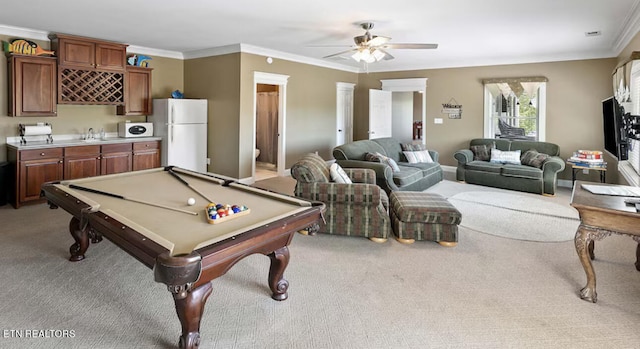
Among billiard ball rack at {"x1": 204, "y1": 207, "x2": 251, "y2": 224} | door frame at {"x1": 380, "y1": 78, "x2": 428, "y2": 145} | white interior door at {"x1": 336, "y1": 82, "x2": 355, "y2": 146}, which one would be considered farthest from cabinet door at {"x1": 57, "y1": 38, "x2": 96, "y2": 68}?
door frame at {"x1": 380, "y1": 78, "x2": 428, "y2": 145}

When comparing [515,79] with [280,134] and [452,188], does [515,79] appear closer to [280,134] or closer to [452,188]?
[452,188]

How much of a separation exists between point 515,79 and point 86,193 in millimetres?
7294

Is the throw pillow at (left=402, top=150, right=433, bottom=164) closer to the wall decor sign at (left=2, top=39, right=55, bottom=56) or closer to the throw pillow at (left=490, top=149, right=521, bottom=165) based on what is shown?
the throw pillow at (left=490, top=149, right=521, bottom=165)

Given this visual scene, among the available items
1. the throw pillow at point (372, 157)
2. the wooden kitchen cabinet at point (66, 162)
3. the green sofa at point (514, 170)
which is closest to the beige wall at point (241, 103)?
the wooden kitchen cabinet at point (66, 162)

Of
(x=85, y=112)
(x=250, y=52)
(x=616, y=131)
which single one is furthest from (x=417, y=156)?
(x=85, y=112)

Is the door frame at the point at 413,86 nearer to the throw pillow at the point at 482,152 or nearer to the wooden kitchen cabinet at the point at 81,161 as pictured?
the throw pillow at the point at 482,152

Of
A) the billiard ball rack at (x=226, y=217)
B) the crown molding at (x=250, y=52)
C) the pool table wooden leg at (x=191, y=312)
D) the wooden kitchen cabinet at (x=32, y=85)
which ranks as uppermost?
the crown molding at (x=250, y=52)

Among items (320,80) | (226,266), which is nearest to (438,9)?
(226,266)

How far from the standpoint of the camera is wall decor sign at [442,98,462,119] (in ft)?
26.5

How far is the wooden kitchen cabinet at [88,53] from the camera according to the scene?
5.35 meters

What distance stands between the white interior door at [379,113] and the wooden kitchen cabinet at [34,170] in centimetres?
580

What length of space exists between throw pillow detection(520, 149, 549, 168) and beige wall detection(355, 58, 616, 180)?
761 mm

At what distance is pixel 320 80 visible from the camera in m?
8.08

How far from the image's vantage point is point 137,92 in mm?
6383
